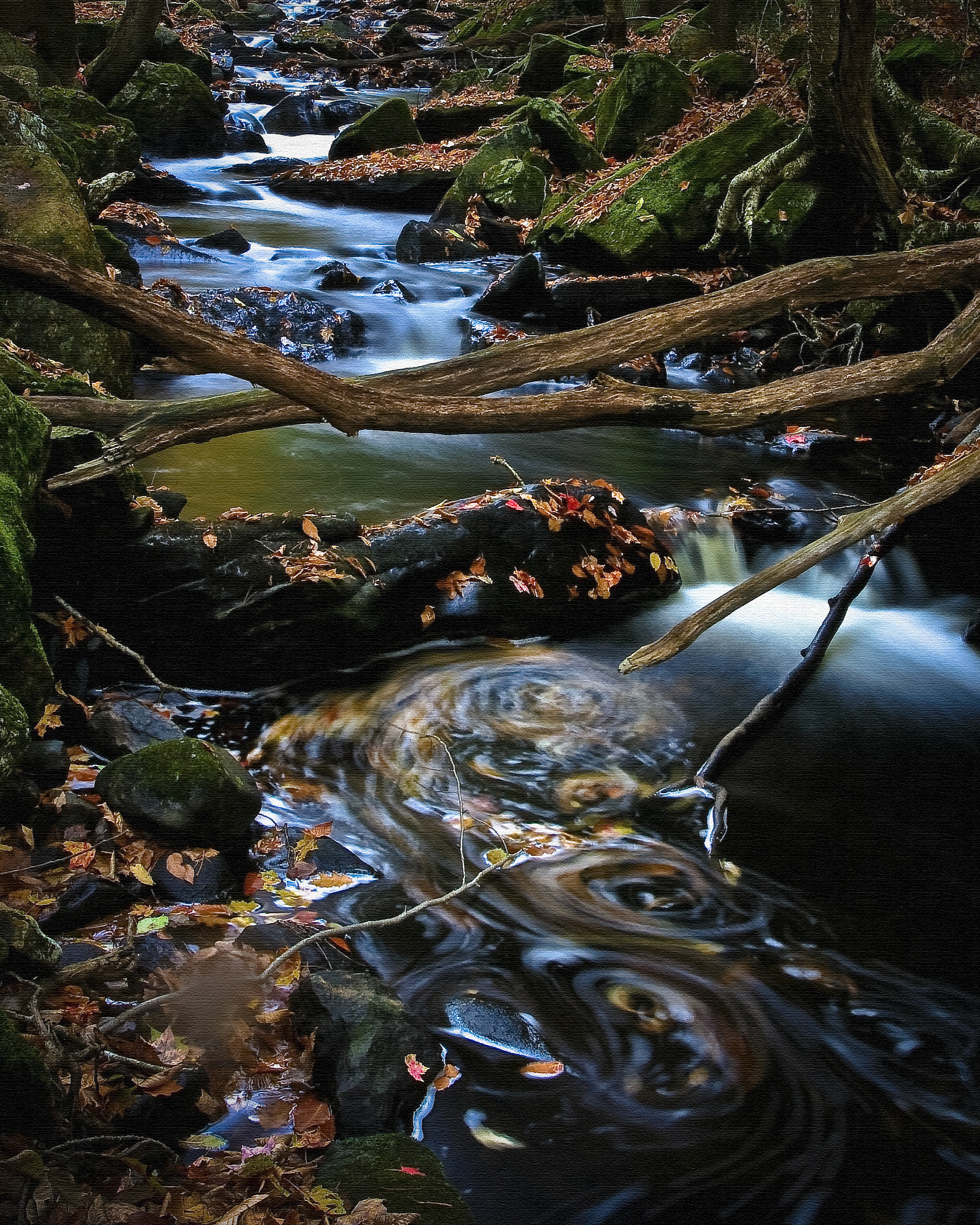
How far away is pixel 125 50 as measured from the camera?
14695mm

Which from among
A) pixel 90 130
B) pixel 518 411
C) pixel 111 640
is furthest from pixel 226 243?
pixel 518 411

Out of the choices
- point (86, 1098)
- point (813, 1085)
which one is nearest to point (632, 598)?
point (813, 1085)

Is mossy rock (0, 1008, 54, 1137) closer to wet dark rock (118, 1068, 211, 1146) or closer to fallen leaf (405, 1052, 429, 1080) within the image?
wet dark rock (118, 1068, 211, 1146)

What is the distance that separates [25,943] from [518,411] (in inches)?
125

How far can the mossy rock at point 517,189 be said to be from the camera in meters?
15.2

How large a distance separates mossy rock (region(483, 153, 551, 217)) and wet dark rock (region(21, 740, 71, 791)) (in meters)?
12.9

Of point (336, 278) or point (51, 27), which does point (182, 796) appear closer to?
point (336, 278)

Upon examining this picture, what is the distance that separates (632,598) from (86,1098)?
499 centimetres

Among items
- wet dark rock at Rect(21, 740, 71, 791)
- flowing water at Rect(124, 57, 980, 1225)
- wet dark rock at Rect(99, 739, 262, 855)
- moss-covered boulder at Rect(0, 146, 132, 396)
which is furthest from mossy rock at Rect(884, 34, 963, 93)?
wet dark rock at Rect(21, 740, 71, 791)

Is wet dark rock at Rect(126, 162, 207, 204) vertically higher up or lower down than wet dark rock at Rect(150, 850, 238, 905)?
higher up

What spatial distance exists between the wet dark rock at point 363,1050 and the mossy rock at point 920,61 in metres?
13.4

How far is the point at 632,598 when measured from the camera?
7.03 m

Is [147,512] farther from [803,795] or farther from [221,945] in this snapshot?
[803,795]

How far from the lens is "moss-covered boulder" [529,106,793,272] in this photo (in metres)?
12.4
